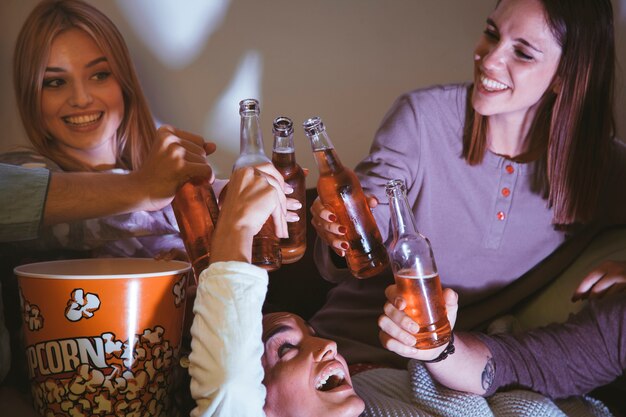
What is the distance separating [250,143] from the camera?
0.97 meters

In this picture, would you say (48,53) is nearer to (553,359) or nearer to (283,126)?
(283,126)

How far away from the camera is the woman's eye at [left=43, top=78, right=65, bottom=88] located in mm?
1363

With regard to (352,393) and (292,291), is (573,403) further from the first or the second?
(292,291)

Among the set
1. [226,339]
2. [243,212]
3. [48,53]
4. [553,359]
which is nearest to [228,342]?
[226,339]

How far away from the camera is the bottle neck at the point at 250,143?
96 cm

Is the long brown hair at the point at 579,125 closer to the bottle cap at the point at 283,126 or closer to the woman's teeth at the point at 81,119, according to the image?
the bottle cap at the point at 283,126

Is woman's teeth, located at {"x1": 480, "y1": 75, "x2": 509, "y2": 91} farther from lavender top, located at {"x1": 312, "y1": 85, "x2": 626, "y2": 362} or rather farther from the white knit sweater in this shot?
the white knit sweater

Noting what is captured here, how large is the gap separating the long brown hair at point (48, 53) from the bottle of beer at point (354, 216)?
2.15 ft

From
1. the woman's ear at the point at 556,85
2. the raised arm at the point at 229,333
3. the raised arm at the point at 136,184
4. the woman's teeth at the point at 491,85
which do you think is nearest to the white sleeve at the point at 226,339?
the raised arm at the point at 229,333

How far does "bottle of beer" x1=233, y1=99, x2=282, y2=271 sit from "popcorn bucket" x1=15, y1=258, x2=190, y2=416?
0.14 metres

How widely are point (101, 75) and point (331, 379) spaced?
91 centimetres

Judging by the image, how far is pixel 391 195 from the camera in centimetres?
95

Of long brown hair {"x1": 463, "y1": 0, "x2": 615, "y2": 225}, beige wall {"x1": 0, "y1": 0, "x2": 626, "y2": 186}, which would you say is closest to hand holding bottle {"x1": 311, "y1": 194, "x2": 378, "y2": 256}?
long brown hair {"x1": 463, "y1": 0, "x2": 615, "y2": 225}

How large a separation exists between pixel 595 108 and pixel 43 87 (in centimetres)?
122
